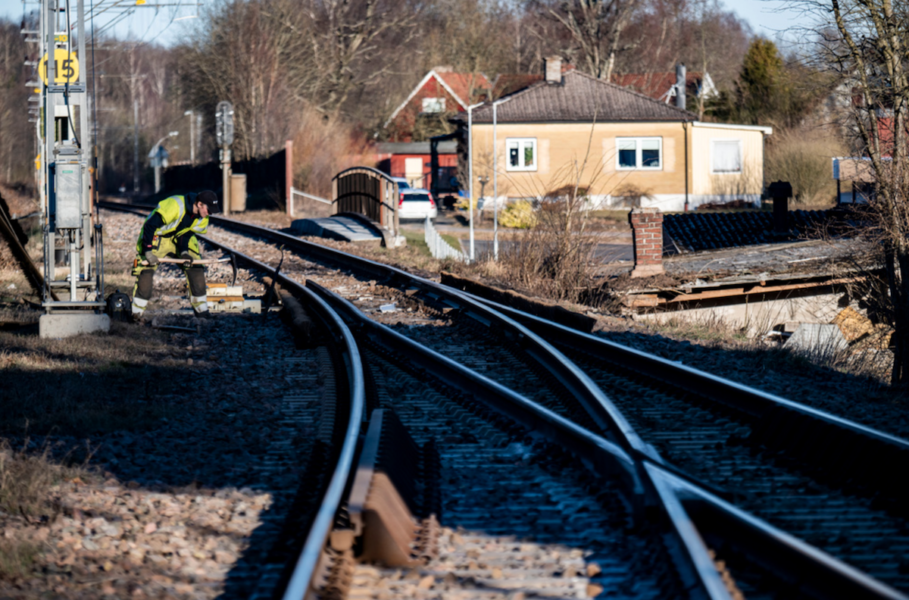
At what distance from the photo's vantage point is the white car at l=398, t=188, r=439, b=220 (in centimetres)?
4006

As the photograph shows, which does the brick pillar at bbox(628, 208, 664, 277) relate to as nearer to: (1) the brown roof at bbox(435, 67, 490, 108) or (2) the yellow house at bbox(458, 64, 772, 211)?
(2) the yellow house at bbox(458, 64, 772, 211)

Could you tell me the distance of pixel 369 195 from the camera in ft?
90.9

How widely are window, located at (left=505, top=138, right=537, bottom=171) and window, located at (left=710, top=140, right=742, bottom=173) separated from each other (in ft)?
28.1

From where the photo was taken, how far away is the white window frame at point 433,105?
64.4 meters

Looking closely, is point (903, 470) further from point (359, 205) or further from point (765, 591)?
point (359, 205)

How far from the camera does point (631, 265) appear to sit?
59.4ft

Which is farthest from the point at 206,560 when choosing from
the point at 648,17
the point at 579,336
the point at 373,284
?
the point at 648,17

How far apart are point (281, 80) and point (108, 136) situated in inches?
1590

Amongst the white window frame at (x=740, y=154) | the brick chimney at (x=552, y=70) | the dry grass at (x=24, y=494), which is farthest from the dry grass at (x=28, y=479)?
the white window frame at (x=740, y=154)

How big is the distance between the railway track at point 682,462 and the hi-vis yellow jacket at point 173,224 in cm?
294

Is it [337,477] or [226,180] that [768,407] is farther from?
[226,180]

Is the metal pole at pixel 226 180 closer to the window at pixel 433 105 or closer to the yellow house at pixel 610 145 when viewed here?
the yellow house at pixel 610 145

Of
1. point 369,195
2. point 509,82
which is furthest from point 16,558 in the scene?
point 509,82

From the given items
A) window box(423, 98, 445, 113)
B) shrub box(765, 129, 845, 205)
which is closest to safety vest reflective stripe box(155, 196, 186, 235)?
shrub box(765, 129, 845, 205)
